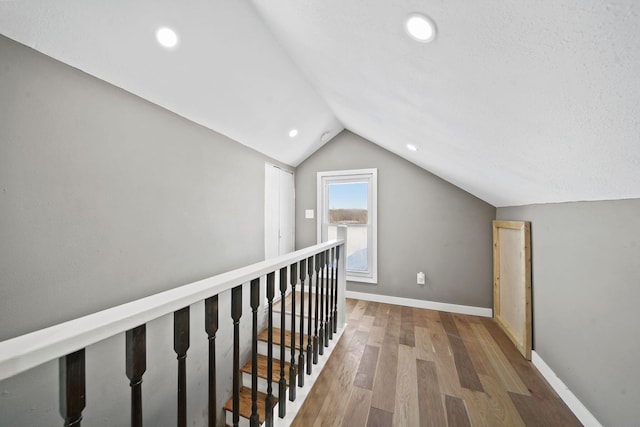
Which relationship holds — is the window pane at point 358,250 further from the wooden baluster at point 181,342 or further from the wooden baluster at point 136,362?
the wooden baluster at point 136,362

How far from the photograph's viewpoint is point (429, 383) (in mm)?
1727

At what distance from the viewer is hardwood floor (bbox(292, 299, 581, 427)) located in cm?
144

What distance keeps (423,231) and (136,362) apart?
311 centimetres

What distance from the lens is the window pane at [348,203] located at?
348 centimetres

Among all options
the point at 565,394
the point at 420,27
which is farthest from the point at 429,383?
the point at 420,27

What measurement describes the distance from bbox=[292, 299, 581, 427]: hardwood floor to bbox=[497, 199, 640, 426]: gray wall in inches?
10.2

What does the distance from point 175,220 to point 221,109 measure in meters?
1.00

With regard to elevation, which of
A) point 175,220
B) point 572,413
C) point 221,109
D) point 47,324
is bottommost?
point 572,413

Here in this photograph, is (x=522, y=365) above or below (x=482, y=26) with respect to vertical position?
below

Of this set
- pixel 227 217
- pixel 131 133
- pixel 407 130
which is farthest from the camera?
pixel 227 217

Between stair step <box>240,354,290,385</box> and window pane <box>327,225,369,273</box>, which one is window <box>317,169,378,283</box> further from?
stair step <box>240,354,290,385</box>

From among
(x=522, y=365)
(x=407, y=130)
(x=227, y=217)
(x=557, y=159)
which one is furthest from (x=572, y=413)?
(x=227, y=217)

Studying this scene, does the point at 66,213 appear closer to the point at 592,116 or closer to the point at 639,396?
the point at 592,116

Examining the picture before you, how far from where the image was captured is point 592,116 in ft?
2.73
